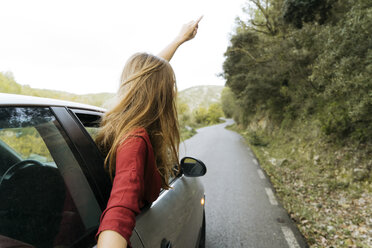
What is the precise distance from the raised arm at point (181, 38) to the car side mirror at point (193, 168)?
1.04 m

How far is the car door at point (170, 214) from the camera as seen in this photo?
3.88ft

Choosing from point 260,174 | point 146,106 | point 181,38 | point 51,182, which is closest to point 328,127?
point 260,174

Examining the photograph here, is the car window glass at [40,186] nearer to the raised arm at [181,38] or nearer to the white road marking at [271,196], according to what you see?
the raised arm at [181,38]

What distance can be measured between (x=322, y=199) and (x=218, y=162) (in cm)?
388

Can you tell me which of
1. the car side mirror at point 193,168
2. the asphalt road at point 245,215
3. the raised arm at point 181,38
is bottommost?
the asphalt road at point 245,215

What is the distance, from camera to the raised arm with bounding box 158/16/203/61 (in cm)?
190

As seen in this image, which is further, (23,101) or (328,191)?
(328,191)

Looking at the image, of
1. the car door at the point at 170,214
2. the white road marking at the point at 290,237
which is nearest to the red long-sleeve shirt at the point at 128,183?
the car door at the point at 170,214

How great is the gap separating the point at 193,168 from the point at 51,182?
130cm

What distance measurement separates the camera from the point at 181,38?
2020 mm

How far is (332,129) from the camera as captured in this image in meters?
6.21

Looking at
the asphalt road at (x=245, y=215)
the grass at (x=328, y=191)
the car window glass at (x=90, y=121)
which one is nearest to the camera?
the car window glass at (x=90, y=121)

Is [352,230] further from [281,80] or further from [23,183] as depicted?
[281,80]

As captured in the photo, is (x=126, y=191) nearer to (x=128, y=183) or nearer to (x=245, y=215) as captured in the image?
(x=128, y=183)
